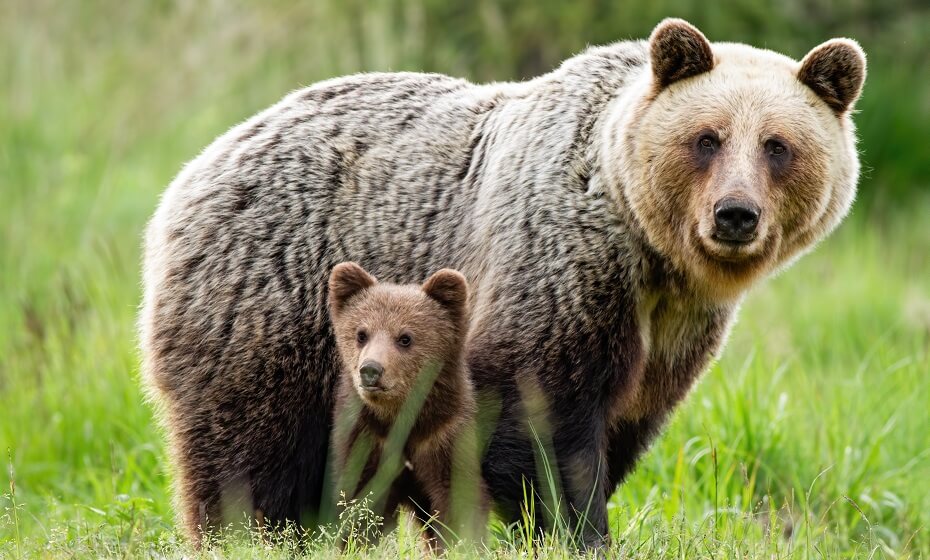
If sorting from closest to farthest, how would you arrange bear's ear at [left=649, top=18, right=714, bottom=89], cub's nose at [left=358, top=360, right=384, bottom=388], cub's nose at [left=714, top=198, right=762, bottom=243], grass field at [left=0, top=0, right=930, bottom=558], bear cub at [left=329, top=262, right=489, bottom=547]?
cub's nose at [left=358, top=360, right=384, bottom=388] → cub's nose at [left=714, top=198, right=762, bottom=243] → bear cub at [left=329, top=262, right=489, bottom=547] → bear's ear at [left=649, top=18, right=714, bottom=89] → grass field at [left=0, top=0, right=930, bottom=558]

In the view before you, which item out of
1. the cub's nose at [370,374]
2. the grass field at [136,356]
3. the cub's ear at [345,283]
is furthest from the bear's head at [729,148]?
the cub's nose at [370,374]

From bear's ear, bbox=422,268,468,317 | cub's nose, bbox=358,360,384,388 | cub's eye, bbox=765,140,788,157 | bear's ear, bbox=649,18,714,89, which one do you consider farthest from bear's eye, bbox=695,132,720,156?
cub's nose, bbox=358,360,384,388

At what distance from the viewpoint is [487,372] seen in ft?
17.5

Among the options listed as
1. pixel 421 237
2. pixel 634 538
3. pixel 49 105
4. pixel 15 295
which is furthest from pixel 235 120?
pixel 634 538

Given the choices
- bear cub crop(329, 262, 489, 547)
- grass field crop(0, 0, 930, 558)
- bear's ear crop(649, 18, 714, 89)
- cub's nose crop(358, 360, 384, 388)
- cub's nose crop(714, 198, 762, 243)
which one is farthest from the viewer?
grass field crop(0, 0, 930, 558)

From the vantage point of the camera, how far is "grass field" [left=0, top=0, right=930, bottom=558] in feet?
18.9

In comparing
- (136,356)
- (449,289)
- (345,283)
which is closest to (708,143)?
(449,289)

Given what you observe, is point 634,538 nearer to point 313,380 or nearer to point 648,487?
point 648,487

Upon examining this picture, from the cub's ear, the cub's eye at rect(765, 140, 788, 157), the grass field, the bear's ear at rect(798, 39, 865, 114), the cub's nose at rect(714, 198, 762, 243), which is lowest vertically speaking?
the grass field

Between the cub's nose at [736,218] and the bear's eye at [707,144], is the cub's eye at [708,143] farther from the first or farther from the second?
the cub's nose at [736,218]

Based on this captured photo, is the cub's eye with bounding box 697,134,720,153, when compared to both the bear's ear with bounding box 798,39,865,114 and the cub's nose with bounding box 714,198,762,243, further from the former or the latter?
the bear's ear with bounding box 798,39,865,114

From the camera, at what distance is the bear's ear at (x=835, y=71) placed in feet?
17.5

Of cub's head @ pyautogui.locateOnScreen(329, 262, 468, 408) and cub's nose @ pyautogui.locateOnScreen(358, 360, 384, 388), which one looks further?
cub's head @ pyautogui.locateOnScreen(329, 262, 468, 408)

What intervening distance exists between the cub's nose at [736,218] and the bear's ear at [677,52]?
643 millimetres
